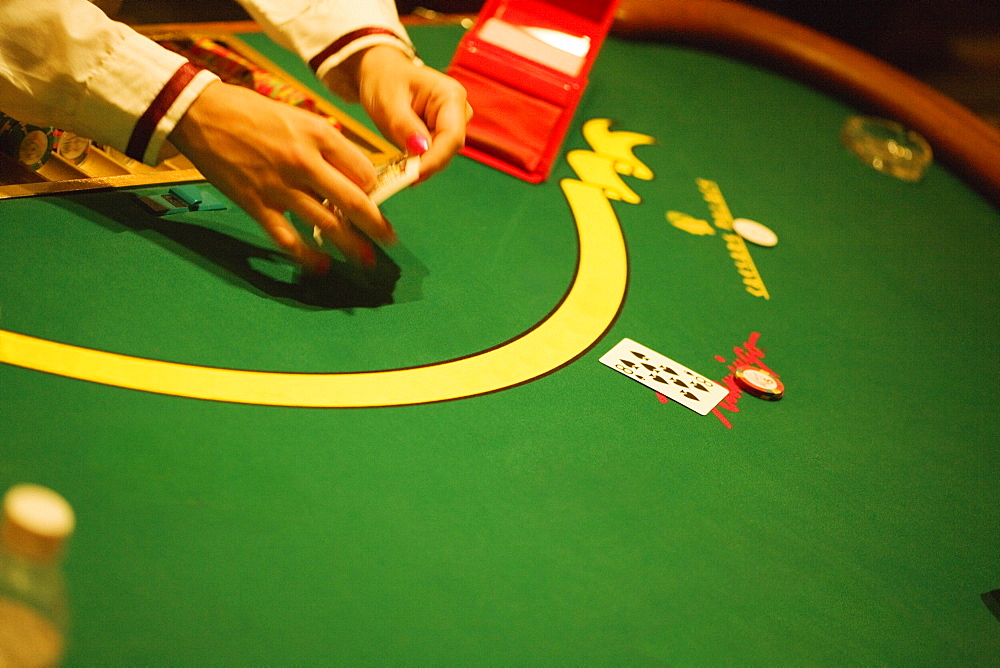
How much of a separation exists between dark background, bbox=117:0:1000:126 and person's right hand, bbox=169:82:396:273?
8.50ft

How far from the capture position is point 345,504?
3.14ft

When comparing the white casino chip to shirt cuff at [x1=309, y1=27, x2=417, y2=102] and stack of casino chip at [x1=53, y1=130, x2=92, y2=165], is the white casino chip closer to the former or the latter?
shirt cuff at [x1=309, y1=27, x2=417, y2=102]

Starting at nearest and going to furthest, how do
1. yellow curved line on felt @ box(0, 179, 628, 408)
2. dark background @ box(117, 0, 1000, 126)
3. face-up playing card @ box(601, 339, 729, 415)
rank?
yellow curved line on felt @ box(0, 179, 628, 408) < face-up playing card @ box(601, 339, 729, 415) < dark background @ box(117, 0, 1000, 126)

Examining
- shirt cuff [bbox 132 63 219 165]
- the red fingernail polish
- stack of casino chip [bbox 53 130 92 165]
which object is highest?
shirt cuff [bbox 132 63 219 165]

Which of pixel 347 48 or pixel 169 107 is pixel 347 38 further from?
pixel 169 107

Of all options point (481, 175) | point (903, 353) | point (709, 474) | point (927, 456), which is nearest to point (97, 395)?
point (709, 474)

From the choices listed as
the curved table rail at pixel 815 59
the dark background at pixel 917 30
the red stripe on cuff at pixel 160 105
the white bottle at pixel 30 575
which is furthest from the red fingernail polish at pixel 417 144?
the dark background at pixel 917 30

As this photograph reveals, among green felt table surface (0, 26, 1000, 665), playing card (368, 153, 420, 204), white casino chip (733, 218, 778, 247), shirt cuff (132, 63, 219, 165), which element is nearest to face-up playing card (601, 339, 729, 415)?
green felt table surface (0, 26, 1000, 665)

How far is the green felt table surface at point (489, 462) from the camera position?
0.85 metres

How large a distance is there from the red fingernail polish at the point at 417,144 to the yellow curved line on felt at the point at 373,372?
1.19 ft

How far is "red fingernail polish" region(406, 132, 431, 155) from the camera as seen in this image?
1312mm

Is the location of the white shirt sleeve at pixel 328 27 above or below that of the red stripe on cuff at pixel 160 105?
above

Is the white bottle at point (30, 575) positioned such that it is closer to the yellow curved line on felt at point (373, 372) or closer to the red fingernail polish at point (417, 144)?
the yellow curved line on felt at point (373, 372)

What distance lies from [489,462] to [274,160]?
555 mm
